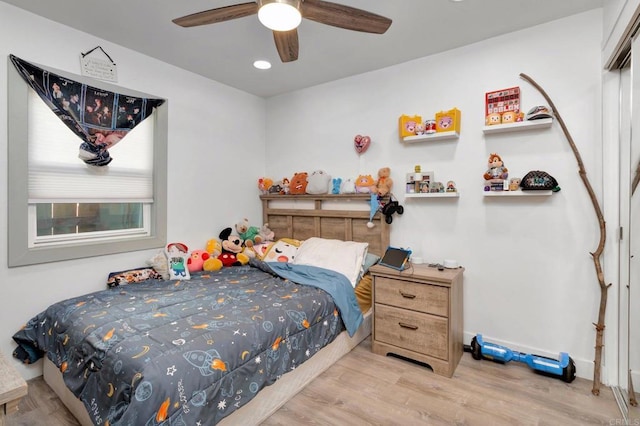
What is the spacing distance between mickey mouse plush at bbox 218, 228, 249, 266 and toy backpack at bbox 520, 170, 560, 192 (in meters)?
2.53

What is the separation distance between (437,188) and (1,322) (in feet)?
11.0

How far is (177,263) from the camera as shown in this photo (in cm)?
281

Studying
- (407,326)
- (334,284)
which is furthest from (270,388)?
(407,326)

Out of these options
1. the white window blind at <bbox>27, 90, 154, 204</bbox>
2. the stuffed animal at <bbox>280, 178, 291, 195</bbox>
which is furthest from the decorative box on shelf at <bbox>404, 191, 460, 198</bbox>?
the white window blind at <bbox>27, 90, 154, 204</bbox>

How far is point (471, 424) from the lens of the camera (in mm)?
1803

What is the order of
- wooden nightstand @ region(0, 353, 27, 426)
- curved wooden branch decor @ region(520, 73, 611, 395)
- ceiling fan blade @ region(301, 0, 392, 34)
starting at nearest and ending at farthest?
wooden nightstand @ region(0, 353, 27, 426), ceiling fan blade @ region(301, 0, 392, 34), curved wooden branch decor @ region(520, 73, 611, 395)

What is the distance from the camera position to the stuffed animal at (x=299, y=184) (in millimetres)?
3539

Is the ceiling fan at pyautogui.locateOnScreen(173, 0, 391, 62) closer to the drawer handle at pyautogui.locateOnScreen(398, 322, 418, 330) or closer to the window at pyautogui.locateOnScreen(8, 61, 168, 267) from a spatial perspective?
the window at pyautogui.locateOnScreen(8, 61, 168, 267)

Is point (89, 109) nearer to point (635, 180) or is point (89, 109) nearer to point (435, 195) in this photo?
point (435, 195)

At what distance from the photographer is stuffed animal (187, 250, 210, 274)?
3.00 metres

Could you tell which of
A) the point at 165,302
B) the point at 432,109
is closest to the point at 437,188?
the point at 432,109

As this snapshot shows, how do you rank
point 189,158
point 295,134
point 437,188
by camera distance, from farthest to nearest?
point 295,134, point 189,158, point 437,188

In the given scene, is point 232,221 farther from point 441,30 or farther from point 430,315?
point 441,30

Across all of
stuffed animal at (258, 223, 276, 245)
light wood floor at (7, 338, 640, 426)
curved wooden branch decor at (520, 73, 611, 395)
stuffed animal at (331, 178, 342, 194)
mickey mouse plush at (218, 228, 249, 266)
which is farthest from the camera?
stuffed animal at (258, 223, 276, 245)
